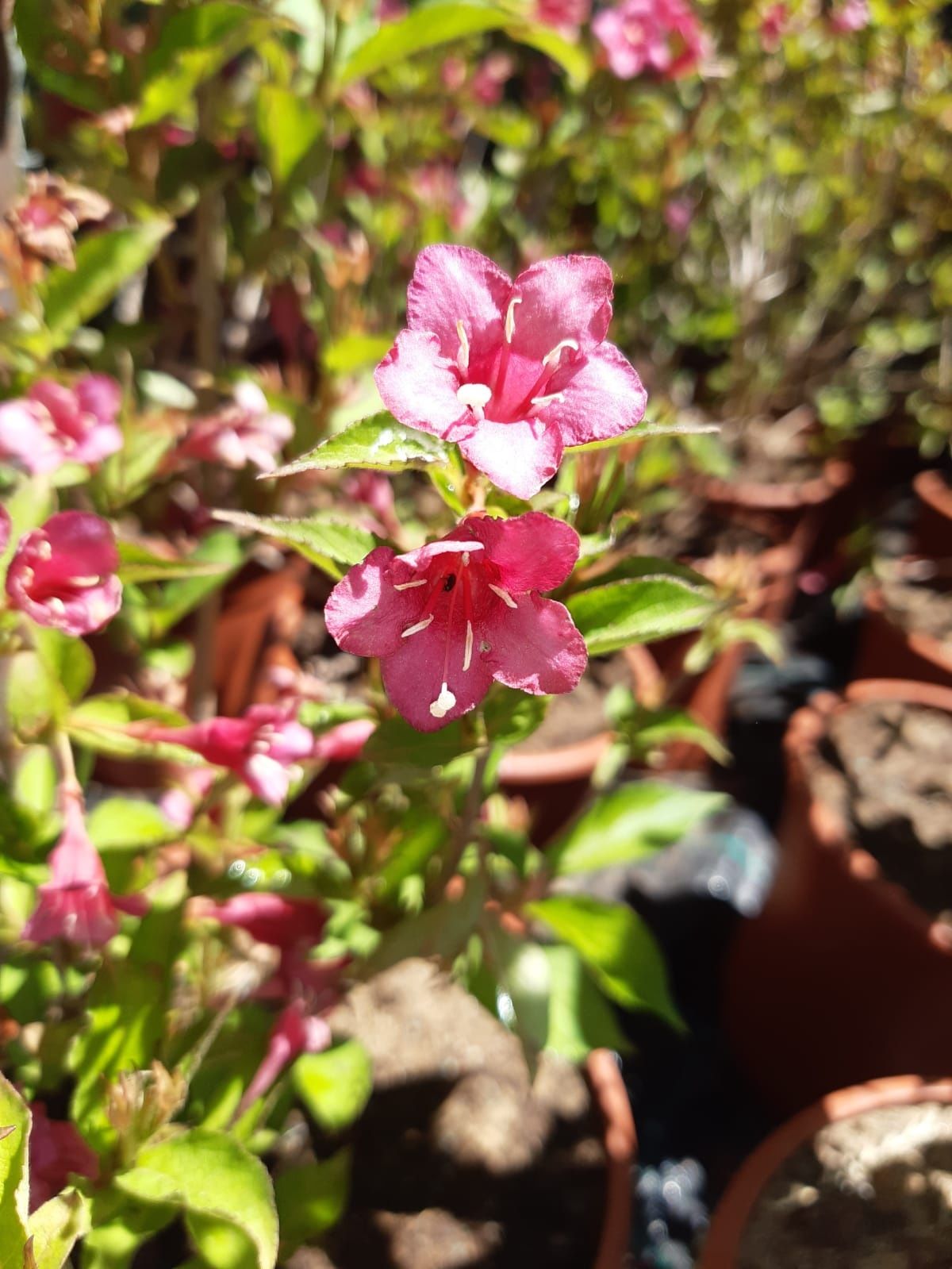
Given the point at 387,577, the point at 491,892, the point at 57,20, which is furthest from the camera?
the point at 491,892

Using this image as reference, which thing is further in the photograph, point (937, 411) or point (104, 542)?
point (937, 411)

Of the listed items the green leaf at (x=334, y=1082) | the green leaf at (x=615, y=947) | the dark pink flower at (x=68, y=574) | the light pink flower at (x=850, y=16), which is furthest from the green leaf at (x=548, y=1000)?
the light pink flower at (x=850, y=16)

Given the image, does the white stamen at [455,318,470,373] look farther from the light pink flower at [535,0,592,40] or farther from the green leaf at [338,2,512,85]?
the light pink flower at [535,0,592,40]

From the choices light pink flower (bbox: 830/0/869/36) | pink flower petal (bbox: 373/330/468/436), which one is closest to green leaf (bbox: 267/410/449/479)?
pink flower petal (bbox: 373/330/468/436)

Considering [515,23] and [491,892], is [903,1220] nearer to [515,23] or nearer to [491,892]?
[491,892]

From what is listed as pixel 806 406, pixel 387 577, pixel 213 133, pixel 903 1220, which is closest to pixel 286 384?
pixel 213 133
